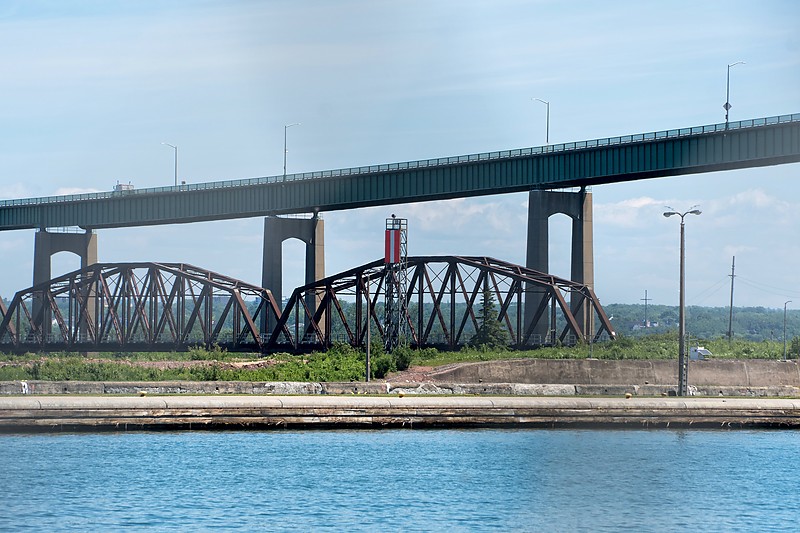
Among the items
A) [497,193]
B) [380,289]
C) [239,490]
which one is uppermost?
[497,193]

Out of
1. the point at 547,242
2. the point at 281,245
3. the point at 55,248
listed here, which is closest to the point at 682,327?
the point at 547,242

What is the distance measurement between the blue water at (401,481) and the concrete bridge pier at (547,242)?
52986 millimetres

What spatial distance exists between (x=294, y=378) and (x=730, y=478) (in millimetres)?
33972

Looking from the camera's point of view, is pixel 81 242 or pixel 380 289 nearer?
pixel 380 289

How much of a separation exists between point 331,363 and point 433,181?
4233 centimetres

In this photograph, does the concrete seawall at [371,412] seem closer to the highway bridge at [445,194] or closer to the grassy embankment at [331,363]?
the grassy embankment at [331,363]

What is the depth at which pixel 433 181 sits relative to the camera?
12212 cm

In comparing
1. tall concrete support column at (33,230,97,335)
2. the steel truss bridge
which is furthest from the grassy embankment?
tall concrete support column at (33,230,97,335)

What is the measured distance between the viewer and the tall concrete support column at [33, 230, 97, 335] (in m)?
150

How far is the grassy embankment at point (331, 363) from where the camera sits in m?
76.7

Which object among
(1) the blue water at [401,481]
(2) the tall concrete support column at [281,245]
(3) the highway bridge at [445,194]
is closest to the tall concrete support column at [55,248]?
(3) the highway bridge at [445,194]

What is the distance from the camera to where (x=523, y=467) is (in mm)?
48375

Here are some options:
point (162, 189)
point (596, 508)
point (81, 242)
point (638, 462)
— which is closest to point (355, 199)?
point (162, 189)

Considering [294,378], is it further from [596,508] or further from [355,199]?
[355,199]
